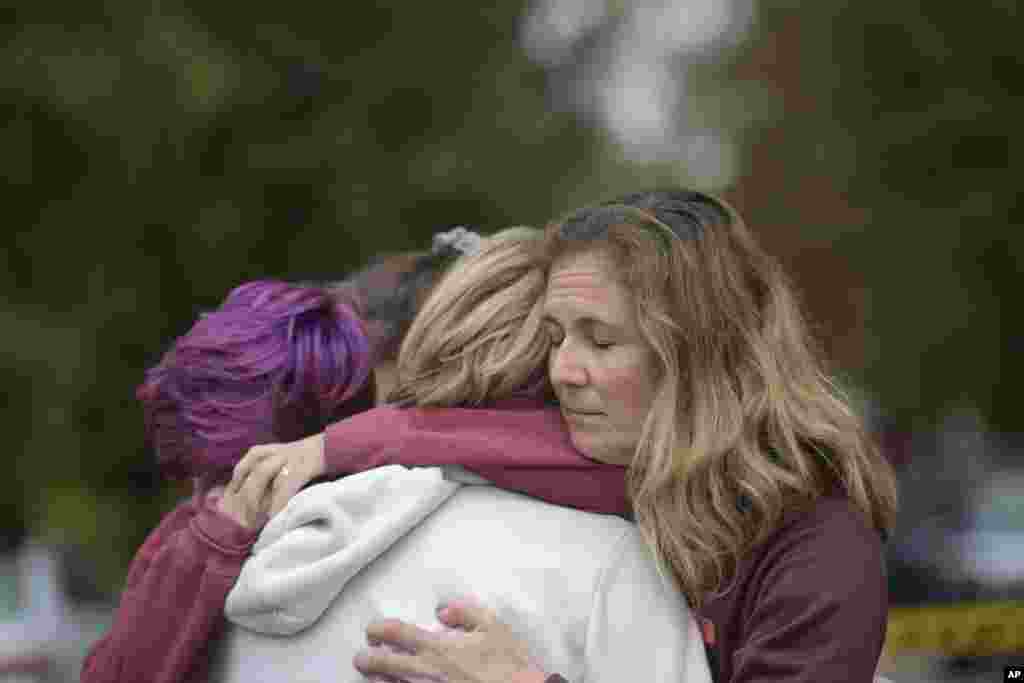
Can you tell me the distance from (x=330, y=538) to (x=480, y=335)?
364 millimetres

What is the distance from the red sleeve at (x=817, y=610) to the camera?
64.6 inches

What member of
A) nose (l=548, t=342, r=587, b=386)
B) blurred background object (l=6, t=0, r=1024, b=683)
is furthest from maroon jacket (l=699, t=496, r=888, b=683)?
blurred background object (l=6, t=0, r=1024, b=683)

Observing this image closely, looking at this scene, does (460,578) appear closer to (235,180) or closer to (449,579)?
(449,579)

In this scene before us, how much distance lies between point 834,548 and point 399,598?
522mm

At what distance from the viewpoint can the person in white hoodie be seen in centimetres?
167

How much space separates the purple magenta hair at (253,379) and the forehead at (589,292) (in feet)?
1.64

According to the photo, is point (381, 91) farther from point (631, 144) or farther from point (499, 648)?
point (499, 648)

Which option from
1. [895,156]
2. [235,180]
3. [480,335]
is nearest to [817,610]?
[480,335]

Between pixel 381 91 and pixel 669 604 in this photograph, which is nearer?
pixel 669 604

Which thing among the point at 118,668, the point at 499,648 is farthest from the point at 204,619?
the point at 499,648

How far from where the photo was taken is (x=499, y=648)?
65.5 inches

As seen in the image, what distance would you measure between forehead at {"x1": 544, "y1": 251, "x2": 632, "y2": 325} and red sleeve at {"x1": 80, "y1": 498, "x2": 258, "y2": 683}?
20.6 inches

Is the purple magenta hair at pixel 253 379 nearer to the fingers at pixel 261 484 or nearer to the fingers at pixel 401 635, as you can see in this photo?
the fingers at pixel 261 484

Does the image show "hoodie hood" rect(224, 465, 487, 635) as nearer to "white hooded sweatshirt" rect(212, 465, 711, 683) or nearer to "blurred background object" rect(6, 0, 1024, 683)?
"white hooded sweatshirt" rect(212, 465, 711, 683)
